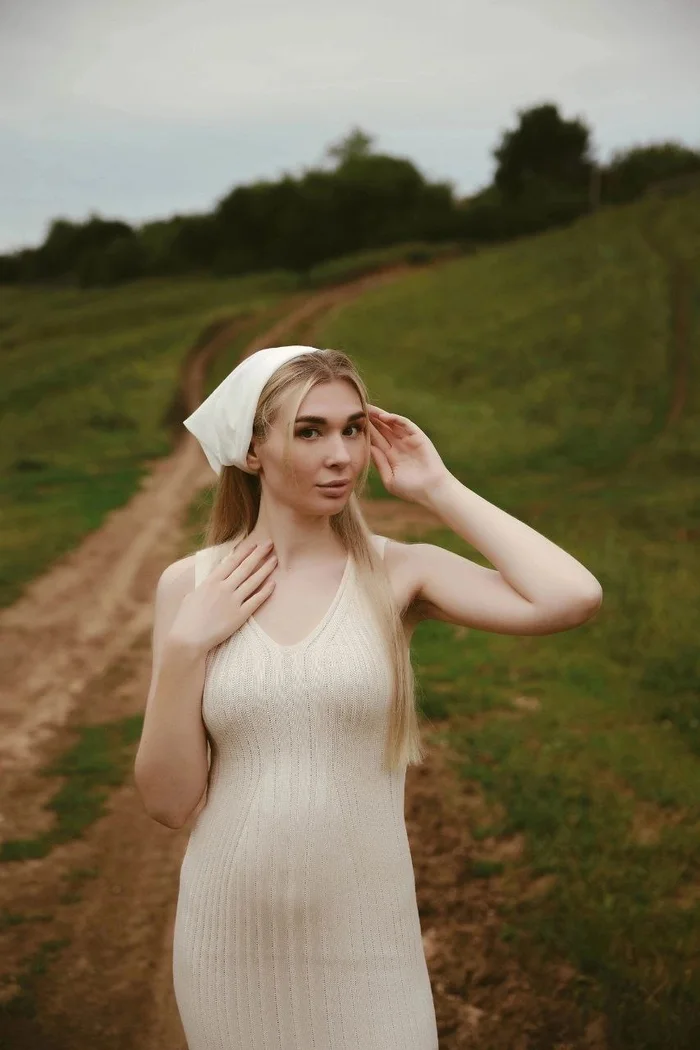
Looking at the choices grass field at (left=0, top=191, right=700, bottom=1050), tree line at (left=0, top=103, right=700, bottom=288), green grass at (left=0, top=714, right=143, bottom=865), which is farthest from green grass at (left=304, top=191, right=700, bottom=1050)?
tree line at (left=0, top=103, right=700, bottom=288)

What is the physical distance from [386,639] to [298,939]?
0.69 m

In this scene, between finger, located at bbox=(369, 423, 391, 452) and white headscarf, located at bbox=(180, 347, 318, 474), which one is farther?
finger, located at bbox=(369, 423, 391, 452)

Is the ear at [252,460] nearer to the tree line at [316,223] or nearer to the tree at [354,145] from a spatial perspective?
the tree line at [316,223]

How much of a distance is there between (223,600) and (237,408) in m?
0.46

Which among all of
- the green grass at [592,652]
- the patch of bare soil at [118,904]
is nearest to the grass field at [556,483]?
the green grass at [592,652]

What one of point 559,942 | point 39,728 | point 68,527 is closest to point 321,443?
point 559,942

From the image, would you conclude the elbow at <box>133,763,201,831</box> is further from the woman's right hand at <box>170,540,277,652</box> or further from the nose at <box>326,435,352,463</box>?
the nose at <box>326,435,352,463</box>

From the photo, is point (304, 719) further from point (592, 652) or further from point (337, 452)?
point (592, 652)

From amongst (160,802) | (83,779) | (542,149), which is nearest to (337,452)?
(160,802)

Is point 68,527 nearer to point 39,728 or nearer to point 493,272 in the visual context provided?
point 39,728

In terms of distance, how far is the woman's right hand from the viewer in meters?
2.25

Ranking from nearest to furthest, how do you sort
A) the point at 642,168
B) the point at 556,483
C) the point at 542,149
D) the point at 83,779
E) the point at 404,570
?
the point at 404,570, the point at 83,779, the point at 556,483, the point at 642,168, the point at 542,149

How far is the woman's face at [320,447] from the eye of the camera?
7.59 ft

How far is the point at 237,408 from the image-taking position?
238 centimetres
